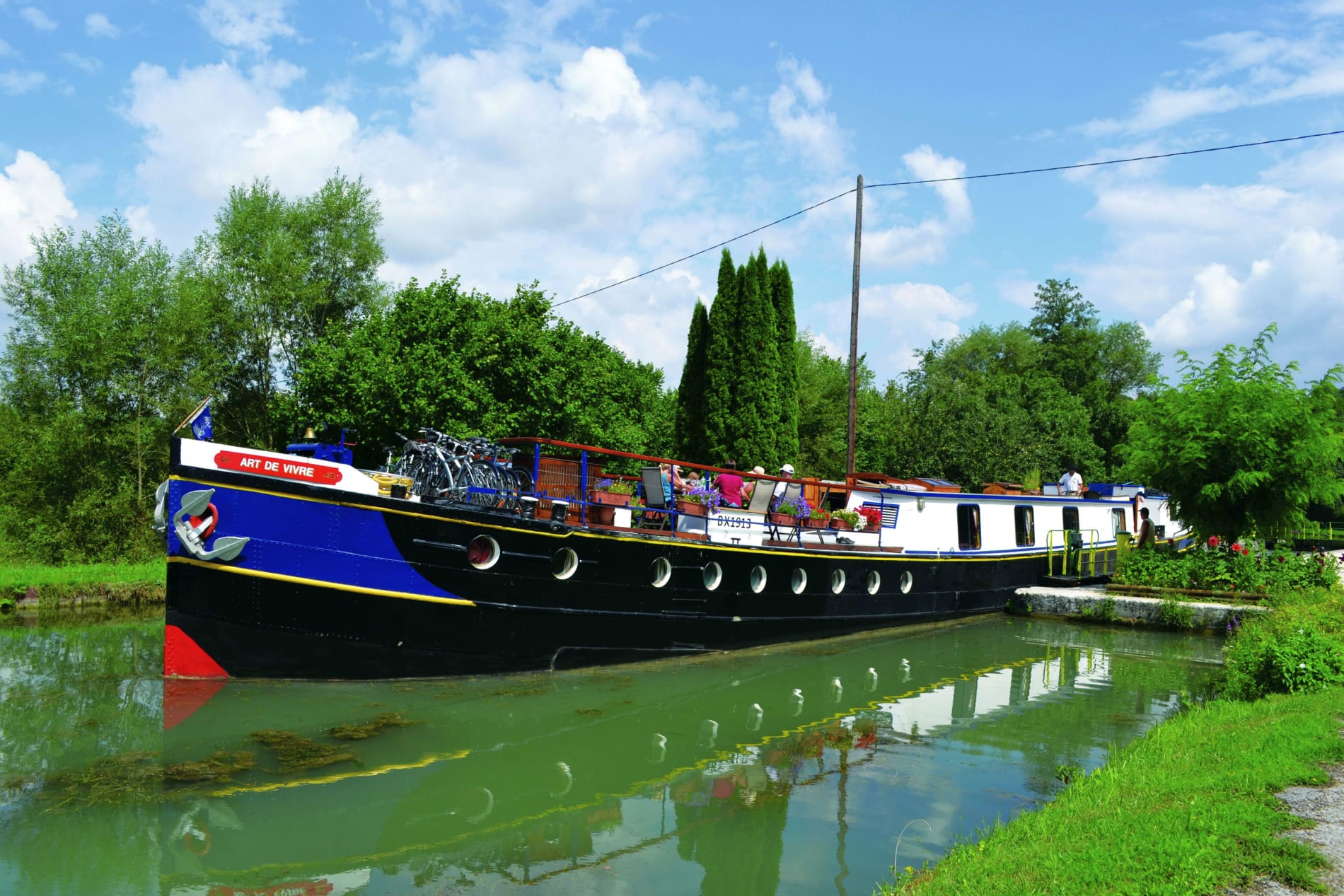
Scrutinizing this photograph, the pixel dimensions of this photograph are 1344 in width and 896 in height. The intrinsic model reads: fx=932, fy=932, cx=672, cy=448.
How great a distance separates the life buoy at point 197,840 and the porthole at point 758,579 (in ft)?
29.5

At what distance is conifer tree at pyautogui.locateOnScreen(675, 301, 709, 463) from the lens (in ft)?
102

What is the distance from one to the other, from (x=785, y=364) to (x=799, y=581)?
57.7 ft

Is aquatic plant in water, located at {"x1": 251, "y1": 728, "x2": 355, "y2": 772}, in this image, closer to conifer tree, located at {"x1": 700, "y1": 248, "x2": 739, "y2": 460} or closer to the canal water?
the canal water

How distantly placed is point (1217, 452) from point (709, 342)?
16445mm

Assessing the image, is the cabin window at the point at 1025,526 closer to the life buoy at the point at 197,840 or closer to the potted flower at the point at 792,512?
the potted flower at the point at 792,512

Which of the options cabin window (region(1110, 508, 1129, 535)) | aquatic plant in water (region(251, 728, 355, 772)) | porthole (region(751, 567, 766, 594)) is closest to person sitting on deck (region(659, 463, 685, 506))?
porthole (region(751, 567, 766, 594))

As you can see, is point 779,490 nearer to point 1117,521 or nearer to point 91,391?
point 1117,521

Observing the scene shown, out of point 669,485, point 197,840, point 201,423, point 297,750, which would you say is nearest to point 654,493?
point 669,485

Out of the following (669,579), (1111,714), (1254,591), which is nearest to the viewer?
(1111,714)

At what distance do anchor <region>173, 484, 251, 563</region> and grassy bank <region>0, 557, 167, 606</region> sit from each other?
9.94 metres

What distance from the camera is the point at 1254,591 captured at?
1805cm

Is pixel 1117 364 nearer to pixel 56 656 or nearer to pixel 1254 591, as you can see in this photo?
pixel 1254 591

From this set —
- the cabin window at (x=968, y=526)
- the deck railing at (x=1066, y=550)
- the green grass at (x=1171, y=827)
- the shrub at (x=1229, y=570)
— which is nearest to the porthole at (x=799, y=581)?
the cabin window at (x=968, y=526)

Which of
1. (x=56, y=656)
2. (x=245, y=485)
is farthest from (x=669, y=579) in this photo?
(x=56, y=656)
